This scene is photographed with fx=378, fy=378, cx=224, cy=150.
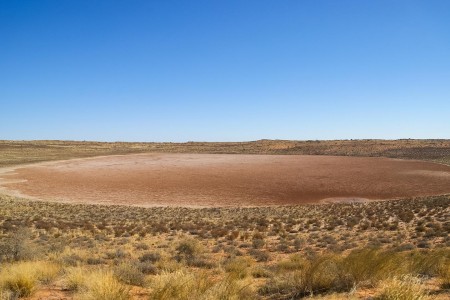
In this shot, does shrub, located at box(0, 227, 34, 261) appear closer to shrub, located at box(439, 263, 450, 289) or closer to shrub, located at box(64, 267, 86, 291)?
shrub, located at box(64, 267, 86, 291)

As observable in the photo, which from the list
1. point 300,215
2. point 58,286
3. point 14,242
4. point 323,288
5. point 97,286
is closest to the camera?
point 97,286

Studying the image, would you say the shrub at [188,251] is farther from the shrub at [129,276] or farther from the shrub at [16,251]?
the shrub at [16,251]

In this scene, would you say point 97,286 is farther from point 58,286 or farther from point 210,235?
point 210,235

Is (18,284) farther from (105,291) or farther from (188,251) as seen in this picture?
(188,251)

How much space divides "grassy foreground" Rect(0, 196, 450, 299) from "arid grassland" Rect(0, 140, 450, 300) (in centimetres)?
3

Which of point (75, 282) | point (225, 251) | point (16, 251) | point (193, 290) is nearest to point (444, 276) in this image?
point (193, 290)

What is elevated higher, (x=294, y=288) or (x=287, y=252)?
(x=294, y=288)

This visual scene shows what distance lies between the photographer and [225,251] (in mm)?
12977

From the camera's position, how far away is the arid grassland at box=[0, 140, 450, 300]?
596 centimetres

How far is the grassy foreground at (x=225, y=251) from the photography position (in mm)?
5977

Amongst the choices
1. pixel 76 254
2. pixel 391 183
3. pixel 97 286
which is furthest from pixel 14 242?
pixel 391 183

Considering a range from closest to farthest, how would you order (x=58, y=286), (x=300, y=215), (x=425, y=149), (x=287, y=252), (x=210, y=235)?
(x=58, y=286) < (x=287, y=252) < (x=210, y=235) < (x=300, y=215) < (x=425, y=149)

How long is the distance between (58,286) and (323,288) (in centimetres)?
466

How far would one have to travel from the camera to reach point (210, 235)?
1677 centimetres
